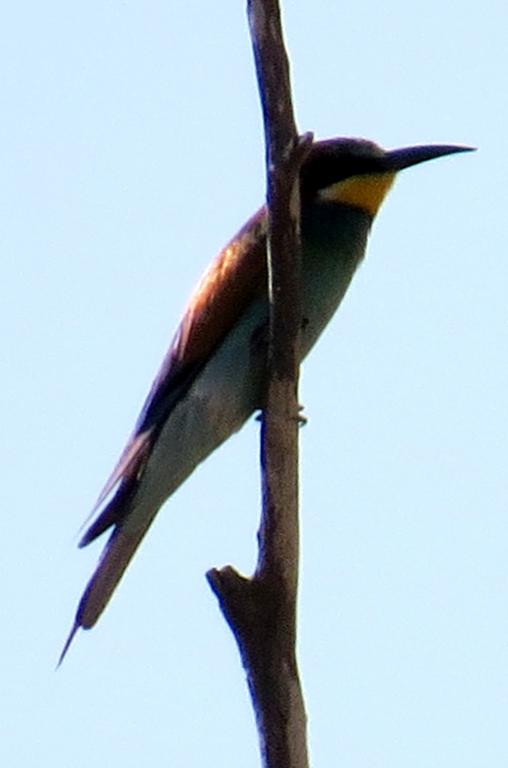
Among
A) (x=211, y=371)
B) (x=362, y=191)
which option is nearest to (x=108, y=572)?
(x=211, y=371)

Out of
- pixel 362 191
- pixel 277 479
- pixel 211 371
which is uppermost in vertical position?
pixel 362 191

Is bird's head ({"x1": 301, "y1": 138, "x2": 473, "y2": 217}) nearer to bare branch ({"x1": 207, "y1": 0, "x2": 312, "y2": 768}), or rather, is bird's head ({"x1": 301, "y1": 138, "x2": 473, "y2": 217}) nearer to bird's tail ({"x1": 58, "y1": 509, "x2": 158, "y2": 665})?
bird's tail ({"x1": 58, "y1": 509, "x2": 158, "y2": 665})

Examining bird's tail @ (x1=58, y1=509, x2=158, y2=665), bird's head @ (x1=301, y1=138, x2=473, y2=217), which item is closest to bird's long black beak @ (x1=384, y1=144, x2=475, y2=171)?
bird's head @ (x1=301, y1=138, x2=473, y2=217)

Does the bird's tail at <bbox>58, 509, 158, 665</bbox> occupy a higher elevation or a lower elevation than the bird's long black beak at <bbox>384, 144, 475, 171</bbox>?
lower

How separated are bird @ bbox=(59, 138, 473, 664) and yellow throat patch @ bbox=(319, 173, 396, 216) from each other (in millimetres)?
41

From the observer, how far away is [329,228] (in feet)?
14.0

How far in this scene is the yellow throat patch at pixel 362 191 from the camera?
4.34 metres

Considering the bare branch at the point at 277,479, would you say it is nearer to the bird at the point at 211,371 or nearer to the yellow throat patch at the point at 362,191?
the bird at the point at 211,371

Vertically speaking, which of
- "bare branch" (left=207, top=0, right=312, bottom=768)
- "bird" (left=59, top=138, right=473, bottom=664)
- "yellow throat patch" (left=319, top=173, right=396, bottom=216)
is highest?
"yellow throat patch" (left=319, top=173, right=396, bottom=216)

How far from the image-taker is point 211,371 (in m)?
4.04

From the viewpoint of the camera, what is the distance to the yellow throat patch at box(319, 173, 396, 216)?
4.34 meters

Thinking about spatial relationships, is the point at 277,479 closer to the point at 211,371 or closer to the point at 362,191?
the point at 211,371

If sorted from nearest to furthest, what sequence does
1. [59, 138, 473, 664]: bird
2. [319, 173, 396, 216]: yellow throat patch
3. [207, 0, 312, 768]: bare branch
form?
[207, 0, 312, 768]: bare branch
[59, 138, 473, 664]: bird
[319, 173, 396, 216]: yellow throat patch

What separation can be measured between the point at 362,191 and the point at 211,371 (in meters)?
0.66
